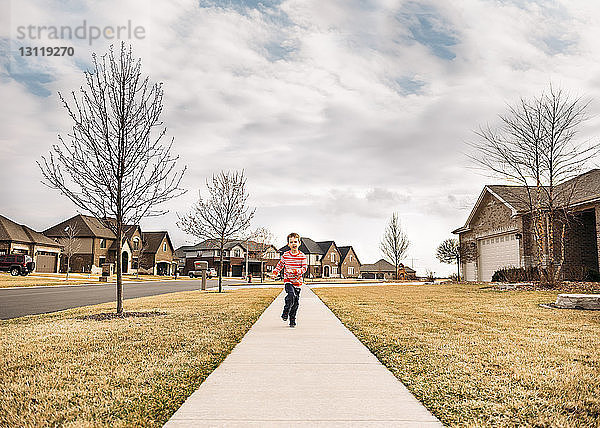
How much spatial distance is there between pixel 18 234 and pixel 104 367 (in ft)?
155

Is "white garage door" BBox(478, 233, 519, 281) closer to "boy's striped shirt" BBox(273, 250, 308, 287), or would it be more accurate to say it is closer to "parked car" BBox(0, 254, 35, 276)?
"boy's striped shirt" BBox(273, 250, 308, 287)

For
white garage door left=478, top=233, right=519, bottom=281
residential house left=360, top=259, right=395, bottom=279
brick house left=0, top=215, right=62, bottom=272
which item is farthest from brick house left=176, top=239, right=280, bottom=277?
white garage door left=478, top=233, right=519, bottom=281

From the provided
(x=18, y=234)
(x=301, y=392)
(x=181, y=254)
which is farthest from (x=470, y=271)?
(x=181, y=254)

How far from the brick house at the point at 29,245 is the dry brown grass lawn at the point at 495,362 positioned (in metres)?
42.6

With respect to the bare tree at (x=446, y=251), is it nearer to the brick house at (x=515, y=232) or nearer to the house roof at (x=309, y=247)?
the house roof at (x=309, y=247)

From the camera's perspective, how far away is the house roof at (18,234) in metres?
44.6

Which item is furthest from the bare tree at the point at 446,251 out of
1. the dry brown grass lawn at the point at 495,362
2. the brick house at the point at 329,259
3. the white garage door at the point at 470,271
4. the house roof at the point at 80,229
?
the dry brown grass lawn at the point at 495,362

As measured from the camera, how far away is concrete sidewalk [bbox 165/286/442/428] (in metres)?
3.99

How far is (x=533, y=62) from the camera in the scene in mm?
18891

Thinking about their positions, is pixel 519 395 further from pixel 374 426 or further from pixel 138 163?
pixel 138 163

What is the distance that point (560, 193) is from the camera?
77.6 feet

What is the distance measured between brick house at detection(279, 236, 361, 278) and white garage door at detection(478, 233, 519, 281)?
1944 inches

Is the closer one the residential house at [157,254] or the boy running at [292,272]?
the boy running at [292,272]

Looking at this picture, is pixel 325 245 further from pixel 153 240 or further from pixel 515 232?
pixel 515 232
